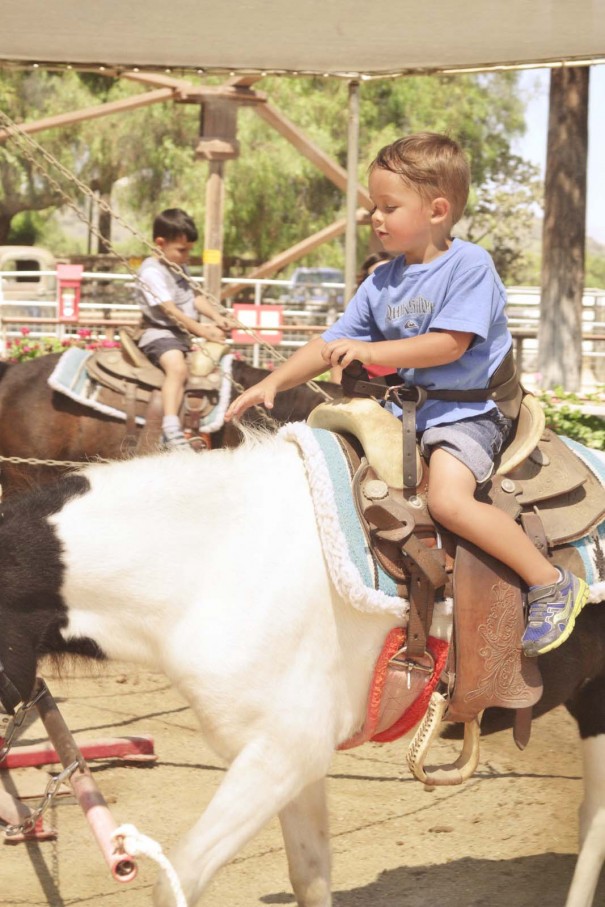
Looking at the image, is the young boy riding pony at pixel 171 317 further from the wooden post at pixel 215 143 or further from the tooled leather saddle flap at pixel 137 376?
the wooden post at pixel 215 143

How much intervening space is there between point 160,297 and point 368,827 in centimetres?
382

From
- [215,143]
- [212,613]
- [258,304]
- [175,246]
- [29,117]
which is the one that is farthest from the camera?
[29,117]

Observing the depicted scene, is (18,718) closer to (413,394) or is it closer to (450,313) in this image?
(413,394)

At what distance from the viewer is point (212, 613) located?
258cm

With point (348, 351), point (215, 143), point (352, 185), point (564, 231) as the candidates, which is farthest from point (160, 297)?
point (215, 143)

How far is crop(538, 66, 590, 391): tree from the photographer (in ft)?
28.3

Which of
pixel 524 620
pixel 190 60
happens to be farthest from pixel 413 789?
pixel 190 60

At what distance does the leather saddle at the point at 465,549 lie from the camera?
2.73 metres

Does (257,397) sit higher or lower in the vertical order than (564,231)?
lower

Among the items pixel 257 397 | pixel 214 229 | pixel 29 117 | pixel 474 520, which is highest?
pixel 29 117

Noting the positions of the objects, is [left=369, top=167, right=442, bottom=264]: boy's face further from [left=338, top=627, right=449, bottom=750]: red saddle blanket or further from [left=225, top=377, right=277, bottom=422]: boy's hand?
[left=338, top=627, right=449, bottom=750]: red saddle blanket

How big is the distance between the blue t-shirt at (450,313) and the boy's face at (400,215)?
0.06 meters

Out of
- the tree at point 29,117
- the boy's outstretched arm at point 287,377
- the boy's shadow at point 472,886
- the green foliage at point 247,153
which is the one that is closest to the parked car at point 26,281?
the tree at point 29,117

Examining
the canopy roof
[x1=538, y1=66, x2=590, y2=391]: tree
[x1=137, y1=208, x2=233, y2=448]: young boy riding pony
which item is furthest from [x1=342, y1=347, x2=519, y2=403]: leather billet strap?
[x1=538, y1=66, x2=590, y2=391]: tree
